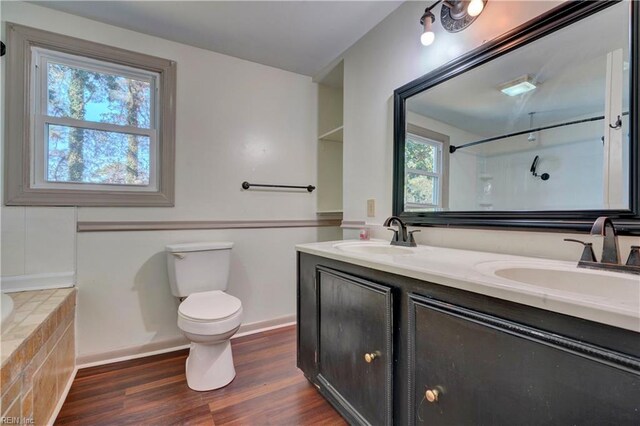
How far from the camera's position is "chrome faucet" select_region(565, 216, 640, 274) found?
0.82 m

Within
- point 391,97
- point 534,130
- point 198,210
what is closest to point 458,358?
point 534,130

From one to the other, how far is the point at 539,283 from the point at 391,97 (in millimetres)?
1292

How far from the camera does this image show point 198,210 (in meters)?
2.15

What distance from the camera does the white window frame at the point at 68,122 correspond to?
171 cm

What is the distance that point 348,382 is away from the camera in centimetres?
125

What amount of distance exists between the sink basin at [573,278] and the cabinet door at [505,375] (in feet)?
0.63

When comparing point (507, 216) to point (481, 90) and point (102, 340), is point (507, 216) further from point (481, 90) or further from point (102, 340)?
point (102, 340)

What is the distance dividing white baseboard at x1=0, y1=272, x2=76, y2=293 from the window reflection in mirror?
7.28 ft

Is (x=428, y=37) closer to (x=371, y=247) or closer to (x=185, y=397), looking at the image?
(x=371, y=247)

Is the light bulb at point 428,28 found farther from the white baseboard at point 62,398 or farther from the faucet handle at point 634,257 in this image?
the white baseboard at point 62,398

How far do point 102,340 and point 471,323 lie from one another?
2.21 m

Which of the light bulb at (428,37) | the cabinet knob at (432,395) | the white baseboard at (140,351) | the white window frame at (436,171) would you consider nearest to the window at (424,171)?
the white window frame at (436,171)

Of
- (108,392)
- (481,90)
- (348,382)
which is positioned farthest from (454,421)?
(108,392)

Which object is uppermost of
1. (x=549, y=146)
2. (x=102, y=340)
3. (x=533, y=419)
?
(x=549, y=146)
